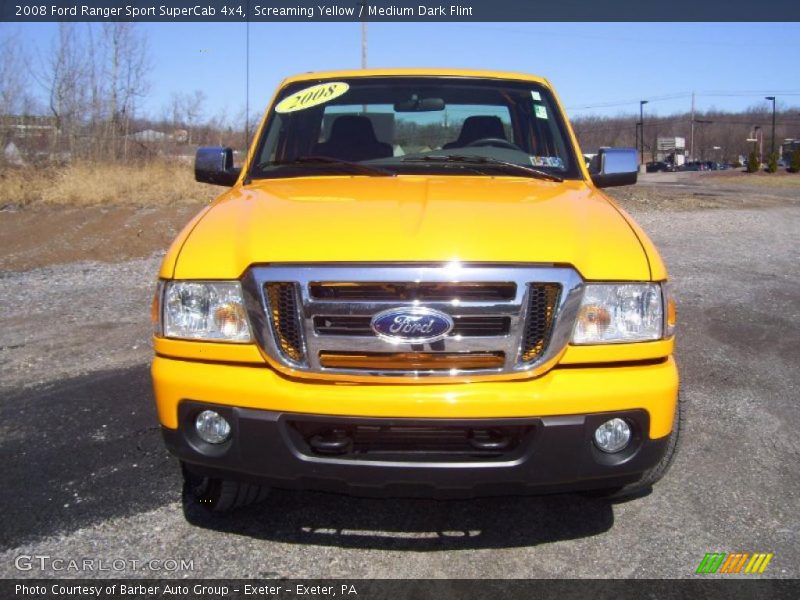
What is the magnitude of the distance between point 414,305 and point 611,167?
86.5 inches

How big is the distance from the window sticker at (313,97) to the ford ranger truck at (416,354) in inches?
65.6

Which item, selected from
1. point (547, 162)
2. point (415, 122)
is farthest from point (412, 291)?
point (415, 122)

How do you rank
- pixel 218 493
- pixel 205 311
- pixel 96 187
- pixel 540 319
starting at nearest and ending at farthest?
pixel 540 319
pixel 205 311
pixel 218 493
pixel 96 187

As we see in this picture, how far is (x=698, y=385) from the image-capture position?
4.86 m

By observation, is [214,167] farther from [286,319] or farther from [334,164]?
[286,319]

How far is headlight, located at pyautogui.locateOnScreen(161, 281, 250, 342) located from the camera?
2.52 meters

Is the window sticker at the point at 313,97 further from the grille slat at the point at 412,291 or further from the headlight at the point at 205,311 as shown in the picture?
the grille slat at the point at 412,291

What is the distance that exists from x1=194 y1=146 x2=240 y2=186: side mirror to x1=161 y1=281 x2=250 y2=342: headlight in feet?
5.32

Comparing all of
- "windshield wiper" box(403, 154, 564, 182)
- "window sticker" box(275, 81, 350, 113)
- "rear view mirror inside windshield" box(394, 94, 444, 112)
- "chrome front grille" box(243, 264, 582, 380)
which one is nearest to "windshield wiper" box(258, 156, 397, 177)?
"windshield wiper" box(403, 154, 564, 182)

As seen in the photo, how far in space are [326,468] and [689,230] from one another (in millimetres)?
13082

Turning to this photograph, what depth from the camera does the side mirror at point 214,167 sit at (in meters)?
4.09

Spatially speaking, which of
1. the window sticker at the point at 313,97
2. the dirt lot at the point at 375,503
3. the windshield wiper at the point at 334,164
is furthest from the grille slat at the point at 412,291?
the window sticker at the point at 313,97

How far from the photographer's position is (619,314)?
2.54 meters

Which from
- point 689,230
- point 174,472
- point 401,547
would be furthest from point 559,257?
point 689,230
